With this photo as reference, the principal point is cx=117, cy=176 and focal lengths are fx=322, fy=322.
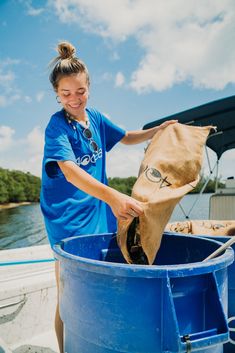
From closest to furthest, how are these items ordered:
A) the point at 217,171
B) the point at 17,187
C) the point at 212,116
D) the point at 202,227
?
the point at 202,227
the point at 212,116
the point at 217,171
the point at 17,187

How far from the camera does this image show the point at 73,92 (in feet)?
5.74

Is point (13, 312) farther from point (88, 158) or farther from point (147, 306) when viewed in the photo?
point (147, 306)

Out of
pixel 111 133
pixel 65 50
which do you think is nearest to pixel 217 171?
pixel 111 133

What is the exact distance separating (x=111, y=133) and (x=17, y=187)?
71.1m

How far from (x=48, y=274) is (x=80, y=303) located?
1.47m

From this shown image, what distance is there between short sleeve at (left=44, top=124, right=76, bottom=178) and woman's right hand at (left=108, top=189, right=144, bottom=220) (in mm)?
374

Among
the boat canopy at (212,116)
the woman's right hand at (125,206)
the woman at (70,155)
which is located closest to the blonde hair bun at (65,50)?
the woman at (70,155)

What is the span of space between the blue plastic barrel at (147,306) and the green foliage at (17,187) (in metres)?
65.9

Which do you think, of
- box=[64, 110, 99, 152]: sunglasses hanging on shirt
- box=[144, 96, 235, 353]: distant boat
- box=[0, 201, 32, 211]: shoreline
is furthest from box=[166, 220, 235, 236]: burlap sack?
box=[0, 201, 32, 211]: shoreline

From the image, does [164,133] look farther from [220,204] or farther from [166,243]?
[220,204]

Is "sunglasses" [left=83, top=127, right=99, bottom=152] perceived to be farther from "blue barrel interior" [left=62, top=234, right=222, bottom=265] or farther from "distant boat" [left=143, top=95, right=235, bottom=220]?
"distant boat" [left=143, top=95, right=235, bottom=220]

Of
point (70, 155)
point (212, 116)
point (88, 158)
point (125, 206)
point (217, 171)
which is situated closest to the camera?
point (125, 206)

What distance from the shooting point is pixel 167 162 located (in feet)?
4.53

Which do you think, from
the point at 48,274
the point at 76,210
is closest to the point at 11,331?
the point at 48,274
